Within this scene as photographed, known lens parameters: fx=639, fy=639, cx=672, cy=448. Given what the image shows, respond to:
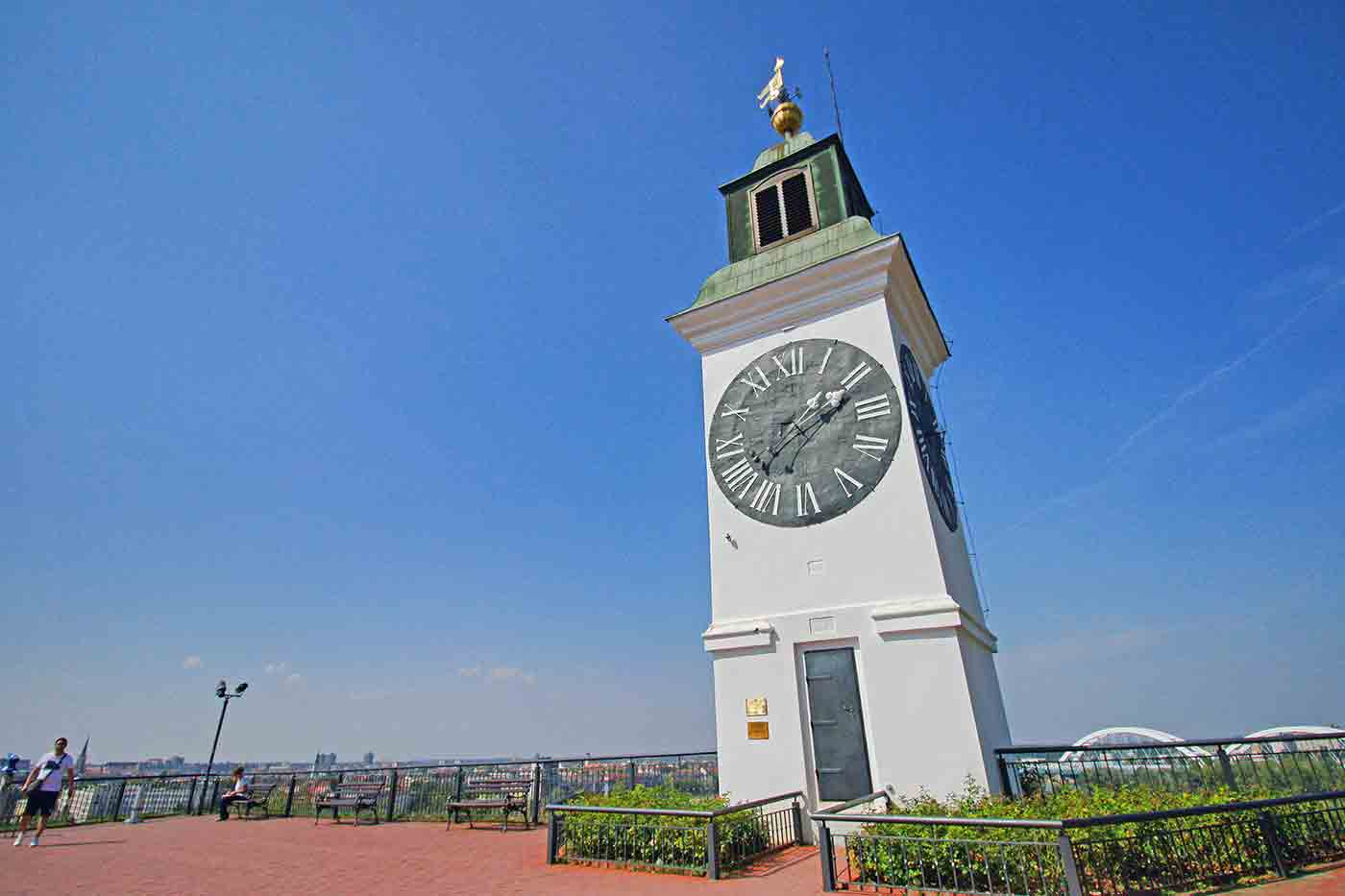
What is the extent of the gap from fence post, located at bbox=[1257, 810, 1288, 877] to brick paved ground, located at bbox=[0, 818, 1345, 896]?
5.8 inches

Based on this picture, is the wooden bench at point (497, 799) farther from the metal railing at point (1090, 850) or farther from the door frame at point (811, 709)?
the metal railing at point (1090, 850)

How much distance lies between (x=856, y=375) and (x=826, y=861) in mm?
8134

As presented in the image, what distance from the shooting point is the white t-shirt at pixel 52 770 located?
439 inches

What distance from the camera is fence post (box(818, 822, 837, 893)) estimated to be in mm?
6742

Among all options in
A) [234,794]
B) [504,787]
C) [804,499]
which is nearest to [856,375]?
[804,499]

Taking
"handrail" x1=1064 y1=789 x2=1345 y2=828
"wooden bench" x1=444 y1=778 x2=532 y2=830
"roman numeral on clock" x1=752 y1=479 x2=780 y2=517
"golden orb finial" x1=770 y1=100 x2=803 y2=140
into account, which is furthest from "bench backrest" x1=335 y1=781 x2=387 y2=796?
"golden orb finial" x1=770 y1=100 x2=803 y2=140

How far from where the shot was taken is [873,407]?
466 inches

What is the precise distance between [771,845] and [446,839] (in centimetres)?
594

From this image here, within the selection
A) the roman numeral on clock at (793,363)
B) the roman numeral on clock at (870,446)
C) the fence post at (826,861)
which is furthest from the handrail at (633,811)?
the roman numeral on clock at (793,363)

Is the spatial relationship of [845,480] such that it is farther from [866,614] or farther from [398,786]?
[398,786]

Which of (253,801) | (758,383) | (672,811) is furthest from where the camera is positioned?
(253,801)

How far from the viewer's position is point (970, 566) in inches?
531

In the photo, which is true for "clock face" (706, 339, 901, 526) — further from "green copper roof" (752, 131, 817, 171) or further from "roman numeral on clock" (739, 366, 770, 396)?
"green copper roof" (752, 131, 817, 171)

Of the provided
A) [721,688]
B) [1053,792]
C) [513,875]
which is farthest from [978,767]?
[513,875]
